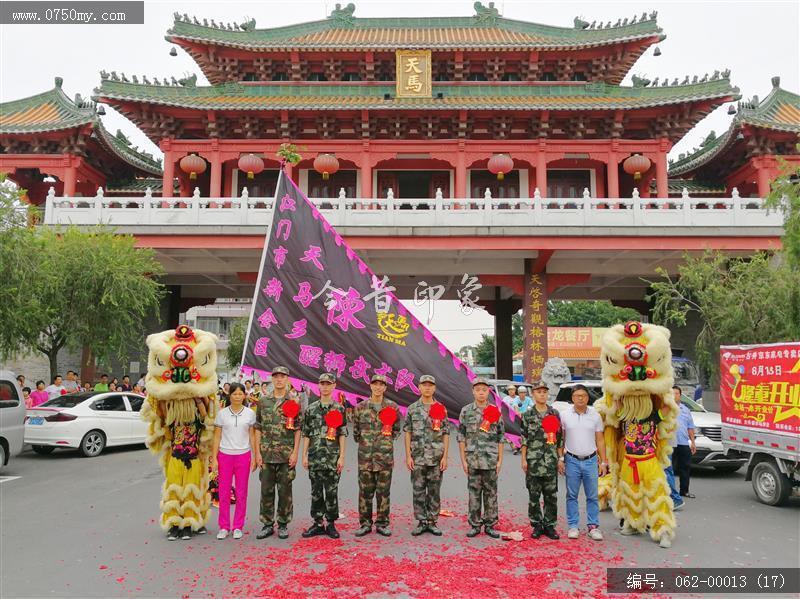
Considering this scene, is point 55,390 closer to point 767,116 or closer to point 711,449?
point 711,449

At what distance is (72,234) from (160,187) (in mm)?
10506

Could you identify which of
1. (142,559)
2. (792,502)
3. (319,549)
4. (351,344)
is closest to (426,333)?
(351,344)

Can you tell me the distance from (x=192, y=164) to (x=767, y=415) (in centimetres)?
1861

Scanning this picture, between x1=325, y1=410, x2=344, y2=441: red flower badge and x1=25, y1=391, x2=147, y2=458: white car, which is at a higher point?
x1=325, y1=410, x2=344, y2=441: red flower badge

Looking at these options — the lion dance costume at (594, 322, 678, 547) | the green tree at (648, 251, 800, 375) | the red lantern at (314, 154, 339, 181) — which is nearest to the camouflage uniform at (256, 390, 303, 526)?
the lion dance costume at (594, 322, 678, 547)

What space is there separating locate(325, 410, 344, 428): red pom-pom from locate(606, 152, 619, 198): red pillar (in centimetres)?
1640

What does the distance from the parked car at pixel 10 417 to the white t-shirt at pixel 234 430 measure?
18.5 feet

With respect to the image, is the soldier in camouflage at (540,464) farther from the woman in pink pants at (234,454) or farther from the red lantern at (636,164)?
the red lantern at (636,164)

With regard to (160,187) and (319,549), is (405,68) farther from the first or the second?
(319,549)

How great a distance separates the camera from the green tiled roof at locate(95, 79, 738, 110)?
62.8ft

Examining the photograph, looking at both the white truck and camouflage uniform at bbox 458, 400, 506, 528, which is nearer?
camouflage uniform at bbox 458, 400, 506, 528

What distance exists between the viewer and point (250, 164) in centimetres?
2000

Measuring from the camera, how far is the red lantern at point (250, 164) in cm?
1998

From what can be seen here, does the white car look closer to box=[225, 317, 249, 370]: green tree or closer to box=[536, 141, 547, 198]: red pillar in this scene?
box=[536, 141, 547, 198]: red pillar
